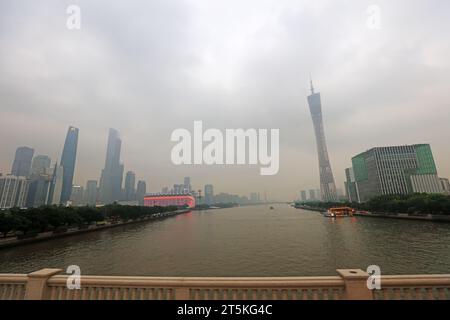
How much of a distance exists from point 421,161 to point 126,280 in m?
107

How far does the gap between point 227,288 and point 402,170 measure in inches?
4060

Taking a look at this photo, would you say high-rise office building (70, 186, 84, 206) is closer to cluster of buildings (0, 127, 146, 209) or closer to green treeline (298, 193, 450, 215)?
cluster of buildings (0, 127, 146, 209)

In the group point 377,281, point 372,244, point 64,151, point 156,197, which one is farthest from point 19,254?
→ point 64,151

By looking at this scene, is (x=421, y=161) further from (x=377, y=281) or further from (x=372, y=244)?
(x=377, y=281)

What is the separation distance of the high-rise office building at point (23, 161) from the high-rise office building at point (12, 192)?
78.5 meters

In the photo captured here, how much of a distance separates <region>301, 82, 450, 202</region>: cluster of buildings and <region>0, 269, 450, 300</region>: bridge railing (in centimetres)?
9664

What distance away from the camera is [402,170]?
3278 inches

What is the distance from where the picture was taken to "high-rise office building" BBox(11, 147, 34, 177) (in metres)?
155

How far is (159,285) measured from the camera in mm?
3076

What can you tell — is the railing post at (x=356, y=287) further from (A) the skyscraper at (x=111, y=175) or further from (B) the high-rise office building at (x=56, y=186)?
(A) the skyscraper at (x=111, y=175)

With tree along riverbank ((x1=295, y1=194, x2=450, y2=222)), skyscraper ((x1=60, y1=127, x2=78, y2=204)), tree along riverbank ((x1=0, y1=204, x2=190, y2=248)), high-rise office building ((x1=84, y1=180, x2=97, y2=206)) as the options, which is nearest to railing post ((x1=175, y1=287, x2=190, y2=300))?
tree along riverbank ((x1=0, y1=204, x2=190, y2=248))

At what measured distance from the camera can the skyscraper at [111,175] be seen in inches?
7028

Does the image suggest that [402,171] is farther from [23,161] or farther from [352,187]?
[23,161]

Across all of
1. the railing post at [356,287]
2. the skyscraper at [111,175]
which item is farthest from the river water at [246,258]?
the skyscraper at [111,175]
